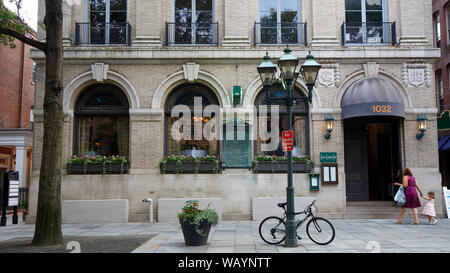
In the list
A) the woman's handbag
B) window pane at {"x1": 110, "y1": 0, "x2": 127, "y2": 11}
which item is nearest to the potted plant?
the woman's handbag

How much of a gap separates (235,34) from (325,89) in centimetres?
419

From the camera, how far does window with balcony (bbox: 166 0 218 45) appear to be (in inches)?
587

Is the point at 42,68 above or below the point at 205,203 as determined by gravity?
above

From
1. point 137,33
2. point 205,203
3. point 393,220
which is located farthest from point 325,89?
point 137,33

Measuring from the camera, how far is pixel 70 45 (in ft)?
48.2

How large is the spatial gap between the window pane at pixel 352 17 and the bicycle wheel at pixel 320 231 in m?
9.30

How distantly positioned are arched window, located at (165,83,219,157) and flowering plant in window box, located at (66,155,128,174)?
73.4 inches

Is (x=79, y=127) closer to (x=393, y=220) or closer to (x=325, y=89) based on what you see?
(x=325, y=89)

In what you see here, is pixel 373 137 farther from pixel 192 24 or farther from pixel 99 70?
pixel 99 70

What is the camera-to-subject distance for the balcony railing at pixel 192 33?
14891 mm

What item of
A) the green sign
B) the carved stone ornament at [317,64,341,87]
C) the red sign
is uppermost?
the carved stone ornament at [317,64,341,87]

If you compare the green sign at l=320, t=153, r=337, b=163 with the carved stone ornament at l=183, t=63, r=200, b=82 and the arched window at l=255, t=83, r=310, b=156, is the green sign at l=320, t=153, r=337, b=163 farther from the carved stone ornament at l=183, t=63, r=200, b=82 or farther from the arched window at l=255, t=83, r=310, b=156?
the carved stone ornament at l=183, t=63, r=200, b=82

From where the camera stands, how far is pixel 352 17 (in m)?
15.0
